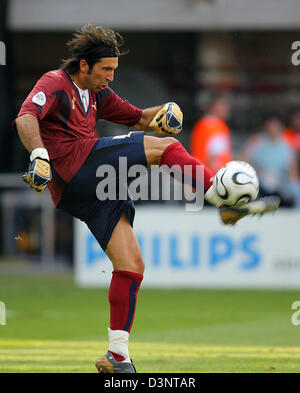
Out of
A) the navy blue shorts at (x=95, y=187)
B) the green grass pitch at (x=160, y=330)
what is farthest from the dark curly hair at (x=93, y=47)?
the green grass pitch at (x=160, y=330)

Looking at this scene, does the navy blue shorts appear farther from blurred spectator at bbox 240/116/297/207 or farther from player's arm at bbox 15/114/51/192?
blurred spectator at bbox 240/116/297/207

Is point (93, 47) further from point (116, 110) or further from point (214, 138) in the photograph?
point (214, 138)

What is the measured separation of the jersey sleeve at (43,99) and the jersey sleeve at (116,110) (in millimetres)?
675

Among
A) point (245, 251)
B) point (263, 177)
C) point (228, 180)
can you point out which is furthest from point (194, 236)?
point (228, 180)

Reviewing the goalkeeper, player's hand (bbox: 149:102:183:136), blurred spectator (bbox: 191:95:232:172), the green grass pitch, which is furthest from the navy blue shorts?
blurred spectator (bbox: 191:95:232:172)

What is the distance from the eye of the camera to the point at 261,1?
59.2ft

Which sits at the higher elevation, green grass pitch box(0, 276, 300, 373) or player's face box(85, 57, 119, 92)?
player's face box(85, 57, 119, 92)

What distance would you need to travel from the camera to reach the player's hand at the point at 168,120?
22.8ft

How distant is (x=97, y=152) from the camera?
6727 mm

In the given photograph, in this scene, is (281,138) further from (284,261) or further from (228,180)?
(228,180)

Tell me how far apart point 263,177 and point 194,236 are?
1.78 m

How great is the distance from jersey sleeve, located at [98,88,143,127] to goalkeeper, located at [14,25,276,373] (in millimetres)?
303

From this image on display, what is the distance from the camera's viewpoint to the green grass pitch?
7461 millimetres

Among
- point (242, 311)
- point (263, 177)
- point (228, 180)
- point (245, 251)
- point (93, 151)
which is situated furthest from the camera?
point (263, 177)
